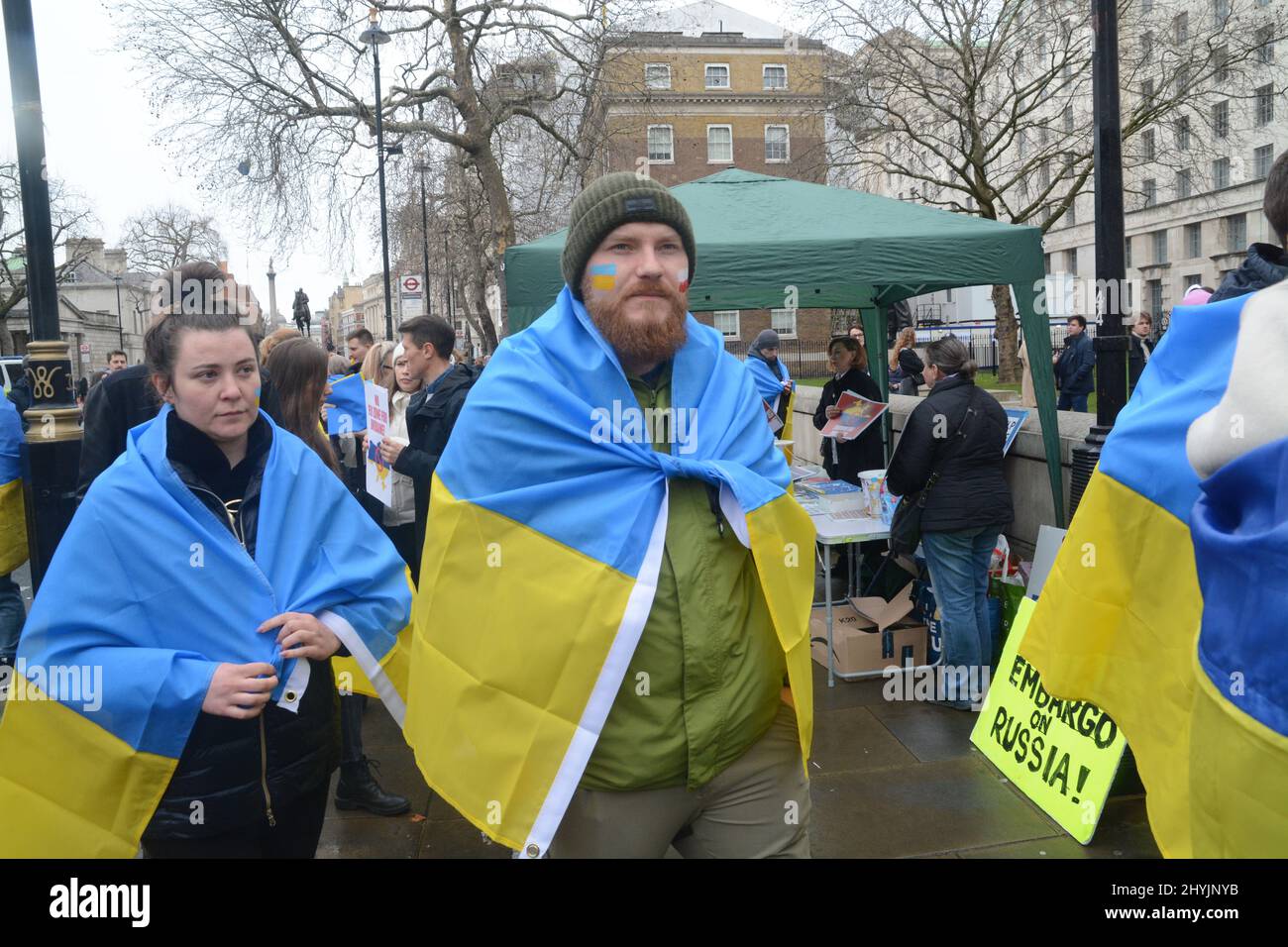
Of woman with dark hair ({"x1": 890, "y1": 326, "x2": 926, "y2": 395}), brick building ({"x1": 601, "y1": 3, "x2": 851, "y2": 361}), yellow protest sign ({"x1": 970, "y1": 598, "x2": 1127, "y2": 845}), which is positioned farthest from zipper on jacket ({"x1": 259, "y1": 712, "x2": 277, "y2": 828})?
brick building ({"x1": 601, "y1": 3, "x2": 851, "y2": 361})

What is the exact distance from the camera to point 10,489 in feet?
17.1

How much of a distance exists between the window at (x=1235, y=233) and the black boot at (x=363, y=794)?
44868mm

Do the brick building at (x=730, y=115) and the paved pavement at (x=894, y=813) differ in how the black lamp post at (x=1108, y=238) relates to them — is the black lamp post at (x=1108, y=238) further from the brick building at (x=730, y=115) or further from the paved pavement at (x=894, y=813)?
the brick building at (x=730, y=115)

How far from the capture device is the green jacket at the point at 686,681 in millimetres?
2184

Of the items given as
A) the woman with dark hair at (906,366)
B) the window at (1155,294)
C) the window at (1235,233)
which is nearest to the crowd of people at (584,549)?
the woman with dark hair at (906,366)

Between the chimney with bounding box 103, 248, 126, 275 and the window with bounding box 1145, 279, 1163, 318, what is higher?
the chimney with bounding box 103, 248, 126, 275

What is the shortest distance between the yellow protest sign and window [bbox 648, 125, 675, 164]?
51.9 metres

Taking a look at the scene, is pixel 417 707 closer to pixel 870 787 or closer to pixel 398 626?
pixel 398 626

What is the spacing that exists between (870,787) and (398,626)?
9.46 ft

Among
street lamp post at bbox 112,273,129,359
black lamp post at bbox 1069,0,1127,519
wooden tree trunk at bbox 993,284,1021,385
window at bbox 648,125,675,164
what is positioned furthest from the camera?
street lamp post at bbox 112,273,129,359

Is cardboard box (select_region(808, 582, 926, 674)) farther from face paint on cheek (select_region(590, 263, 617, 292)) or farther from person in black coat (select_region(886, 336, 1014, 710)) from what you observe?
face paint on cheek (select_region(590, 263, 617, 292))

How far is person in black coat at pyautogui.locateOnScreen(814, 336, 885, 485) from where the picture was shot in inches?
349

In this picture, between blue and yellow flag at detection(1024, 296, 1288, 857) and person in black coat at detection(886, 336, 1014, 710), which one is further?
person in black coat at detection(886, 336, 1014, 710)
